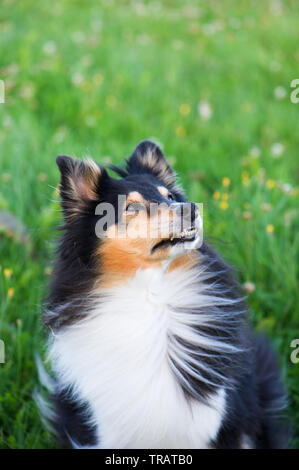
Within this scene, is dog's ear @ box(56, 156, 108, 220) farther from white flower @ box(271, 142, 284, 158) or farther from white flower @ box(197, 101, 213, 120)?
white flower @ box(197, 101, 213, 120)

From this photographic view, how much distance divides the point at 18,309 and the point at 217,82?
3918mm

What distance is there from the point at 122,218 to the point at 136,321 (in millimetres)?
411

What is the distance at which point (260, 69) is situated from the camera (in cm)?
631

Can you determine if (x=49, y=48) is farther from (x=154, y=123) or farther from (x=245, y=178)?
(x=245, y=178)

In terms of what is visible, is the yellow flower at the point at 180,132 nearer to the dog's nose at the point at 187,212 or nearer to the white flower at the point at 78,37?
the white flower at the point at 78,37

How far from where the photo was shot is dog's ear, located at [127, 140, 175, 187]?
95.7 inches

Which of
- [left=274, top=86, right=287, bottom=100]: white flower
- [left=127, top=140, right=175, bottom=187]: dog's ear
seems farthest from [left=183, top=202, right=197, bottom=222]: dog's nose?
[left=274, top=86, right=287, bottom=100]: white flower

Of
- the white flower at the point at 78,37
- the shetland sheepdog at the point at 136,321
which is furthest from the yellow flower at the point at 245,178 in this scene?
the white flower at the point at 78,37

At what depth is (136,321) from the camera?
211 cm

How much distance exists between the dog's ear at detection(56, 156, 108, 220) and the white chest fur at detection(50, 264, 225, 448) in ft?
1.19

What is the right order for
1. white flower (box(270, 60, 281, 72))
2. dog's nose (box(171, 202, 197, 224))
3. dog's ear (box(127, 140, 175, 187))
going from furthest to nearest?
white flower (box(270, 60, 281, 72))
dog's ear (box(127, 140, 175, 187))
dog's nose (box(171, 202, 197, 224))

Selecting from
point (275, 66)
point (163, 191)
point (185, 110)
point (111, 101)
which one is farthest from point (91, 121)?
point (163, 191)
